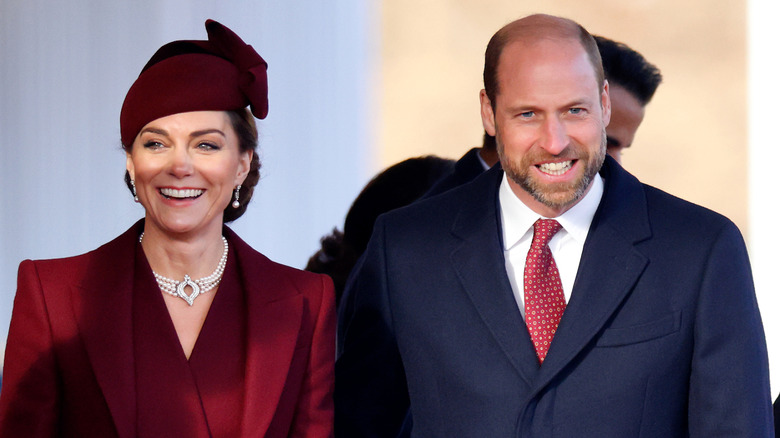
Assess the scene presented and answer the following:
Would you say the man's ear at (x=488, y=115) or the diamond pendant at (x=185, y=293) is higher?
the man's ear at (x=488, y=115)

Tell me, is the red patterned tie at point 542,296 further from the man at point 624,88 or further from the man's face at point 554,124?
the man at point 624,88

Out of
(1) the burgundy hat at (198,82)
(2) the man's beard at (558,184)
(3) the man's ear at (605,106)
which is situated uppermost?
(1) the burgundy hat at (198,82)

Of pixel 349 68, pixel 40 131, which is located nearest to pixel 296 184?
pixel 349 68

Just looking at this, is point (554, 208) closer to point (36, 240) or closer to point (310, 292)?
point (310, 292)

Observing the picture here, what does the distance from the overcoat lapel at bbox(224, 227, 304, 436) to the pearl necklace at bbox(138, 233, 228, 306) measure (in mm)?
53

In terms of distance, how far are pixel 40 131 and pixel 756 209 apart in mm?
4284

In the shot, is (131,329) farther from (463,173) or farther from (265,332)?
(463,173)

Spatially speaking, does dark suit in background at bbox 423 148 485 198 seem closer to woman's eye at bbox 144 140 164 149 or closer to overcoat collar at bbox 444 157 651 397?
overcoat collar at bbox 444 157 651 397

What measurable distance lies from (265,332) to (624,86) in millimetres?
1521

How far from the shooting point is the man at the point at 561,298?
2174 mm

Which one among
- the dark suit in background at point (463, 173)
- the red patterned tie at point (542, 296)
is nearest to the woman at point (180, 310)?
the red patterned tie at point (542, 296)

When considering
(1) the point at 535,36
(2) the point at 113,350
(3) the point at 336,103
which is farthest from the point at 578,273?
(3) the point at 336,103

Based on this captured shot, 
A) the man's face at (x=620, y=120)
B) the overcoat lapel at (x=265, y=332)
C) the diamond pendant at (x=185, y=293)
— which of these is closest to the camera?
the overcoat lapel at (x=265, y=332)

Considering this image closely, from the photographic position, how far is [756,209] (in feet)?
23.9
